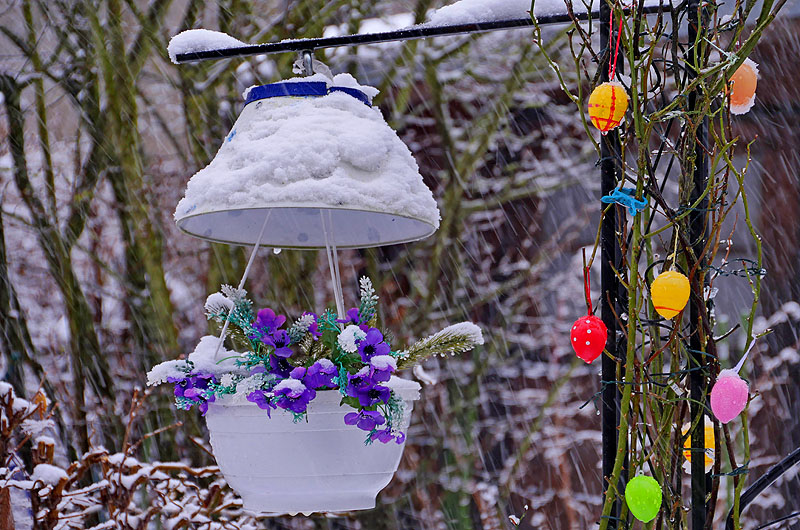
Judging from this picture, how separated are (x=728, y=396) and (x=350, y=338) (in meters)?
0.59

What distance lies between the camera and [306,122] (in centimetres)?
137

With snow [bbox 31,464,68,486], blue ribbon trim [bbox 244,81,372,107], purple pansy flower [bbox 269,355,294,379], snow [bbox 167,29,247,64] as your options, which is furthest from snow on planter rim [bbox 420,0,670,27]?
snow [bbox 31,464,68,486]

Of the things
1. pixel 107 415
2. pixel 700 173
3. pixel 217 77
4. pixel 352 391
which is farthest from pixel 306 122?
pixel 107 415

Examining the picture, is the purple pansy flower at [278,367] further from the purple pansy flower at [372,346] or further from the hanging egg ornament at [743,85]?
the hanging egg ornament at [743,85]

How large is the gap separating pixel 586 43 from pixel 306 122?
1.63 ft

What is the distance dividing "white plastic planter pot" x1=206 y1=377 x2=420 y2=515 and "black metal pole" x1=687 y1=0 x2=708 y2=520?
53cm

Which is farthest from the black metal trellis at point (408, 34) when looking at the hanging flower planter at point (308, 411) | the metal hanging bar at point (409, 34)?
the hanging flower planter at point (308, 411)

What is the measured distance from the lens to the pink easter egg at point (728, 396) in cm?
99

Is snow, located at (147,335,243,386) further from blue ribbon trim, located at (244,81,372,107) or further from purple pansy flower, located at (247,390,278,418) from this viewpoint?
blue ribbon trim, located at (244,81,372,107)

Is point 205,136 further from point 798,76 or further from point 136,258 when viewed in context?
point 798,76

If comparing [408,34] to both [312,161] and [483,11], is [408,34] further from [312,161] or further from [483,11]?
[312,161]

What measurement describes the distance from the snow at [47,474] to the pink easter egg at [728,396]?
7.05 feet

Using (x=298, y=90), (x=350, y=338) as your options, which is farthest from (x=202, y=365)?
(x=298, y=90)

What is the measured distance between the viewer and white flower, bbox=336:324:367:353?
1.30 m
